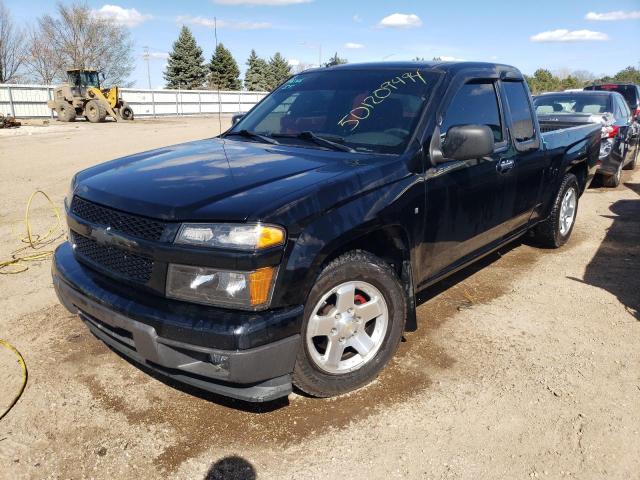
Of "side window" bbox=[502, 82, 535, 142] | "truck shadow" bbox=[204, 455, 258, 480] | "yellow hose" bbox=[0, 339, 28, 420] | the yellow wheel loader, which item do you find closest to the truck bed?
"side window" bbox=[502, 82, 535, 142]

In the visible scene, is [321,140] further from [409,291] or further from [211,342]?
[211,342]

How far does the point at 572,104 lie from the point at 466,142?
24.7 ft

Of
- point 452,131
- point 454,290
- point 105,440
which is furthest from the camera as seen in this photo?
point 454,290

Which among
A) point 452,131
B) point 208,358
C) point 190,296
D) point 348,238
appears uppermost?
point 452,131

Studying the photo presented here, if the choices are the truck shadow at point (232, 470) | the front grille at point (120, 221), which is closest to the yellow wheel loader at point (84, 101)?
the front grille at point (120, 221)

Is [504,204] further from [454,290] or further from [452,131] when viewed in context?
[452,131]

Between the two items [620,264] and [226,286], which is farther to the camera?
[620,264]

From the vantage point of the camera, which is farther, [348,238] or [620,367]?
[620,367]

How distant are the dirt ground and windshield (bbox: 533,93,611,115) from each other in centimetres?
587

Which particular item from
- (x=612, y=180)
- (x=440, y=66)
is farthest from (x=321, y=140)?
(x=612, y=180)

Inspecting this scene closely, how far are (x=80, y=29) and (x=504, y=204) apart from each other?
61.6 m

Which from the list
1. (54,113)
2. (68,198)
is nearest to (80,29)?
(54,113)

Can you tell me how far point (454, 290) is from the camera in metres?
4.61

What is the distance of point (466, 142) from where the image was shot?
316cm
